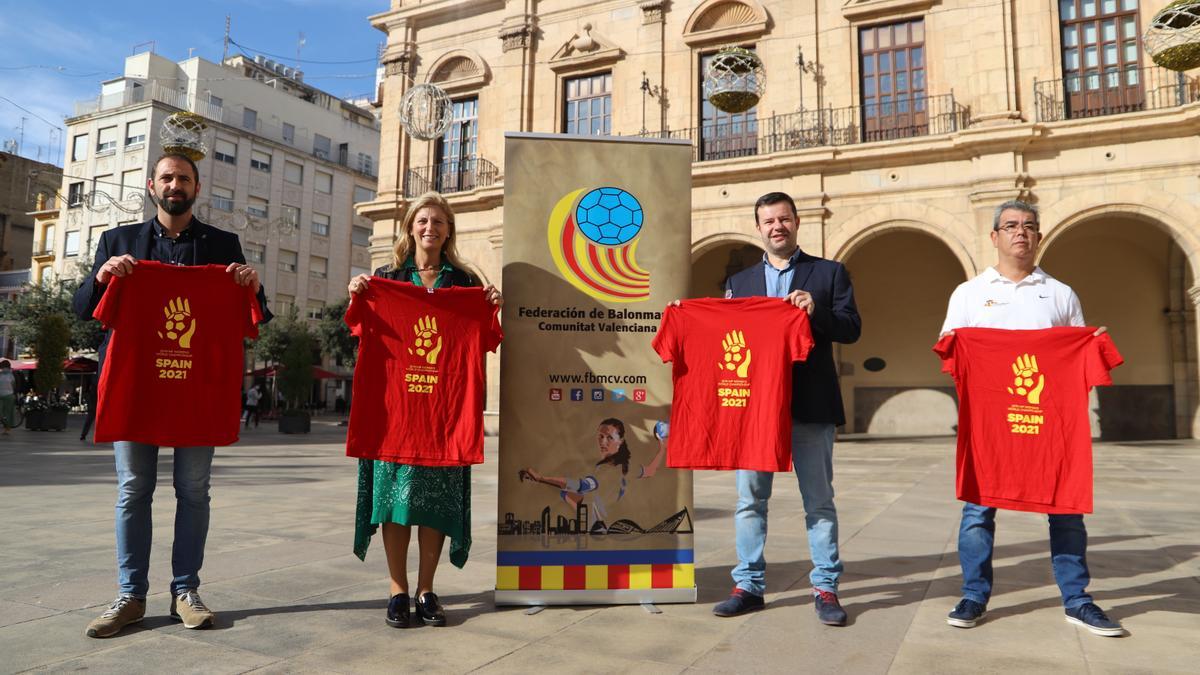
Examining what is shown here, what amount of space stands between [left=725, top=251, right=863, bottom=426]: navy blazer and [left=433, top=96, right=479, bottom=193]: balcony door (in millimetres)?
18329

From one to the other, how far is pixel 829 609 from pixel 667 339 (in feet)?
4.65

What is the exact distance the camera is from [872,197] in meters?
16.5

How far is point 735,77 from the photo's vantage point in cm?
1511

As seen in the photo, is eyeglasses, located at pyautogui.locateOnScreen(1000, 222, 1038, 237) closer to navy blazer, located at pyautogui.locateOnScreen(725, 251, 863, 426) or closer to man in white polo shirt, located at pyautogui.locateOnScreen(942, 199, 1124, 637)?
man in white polo shirt, located at pyautogui.locateOnScreen(942, 199, 1124, 637)

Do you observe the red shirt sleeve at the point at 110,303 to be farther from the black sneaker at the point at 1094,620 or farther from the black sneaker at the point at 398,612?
the black sneaker at the point at 1094,620

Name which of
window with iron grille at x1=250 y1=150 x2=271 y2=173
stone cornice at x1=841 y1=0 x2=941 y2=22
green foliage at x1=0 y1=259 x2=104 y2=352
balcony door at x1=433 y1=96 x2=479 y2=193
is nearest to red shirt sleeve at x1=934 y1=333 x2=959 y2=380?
stone cornice at x1=841 y1=0 x2=941 y2=22

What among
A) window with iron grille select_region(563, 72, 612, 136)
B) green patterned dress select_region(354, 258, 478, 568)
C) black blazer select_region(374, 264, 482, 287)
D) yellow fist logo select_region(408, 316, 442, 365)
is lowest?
green patterned dress select_region(354, 258, 478, 568)

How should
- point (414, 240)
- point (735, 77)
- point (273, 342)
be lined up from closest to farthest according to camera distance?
point (414, 240)
point (735, 77)
point (273, 342)

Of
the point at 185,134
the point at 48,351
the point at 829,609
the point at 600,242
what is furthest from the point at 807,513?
the point at 48,351

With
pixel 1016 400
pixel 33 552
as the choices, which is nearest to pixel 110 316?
pixel 33 552

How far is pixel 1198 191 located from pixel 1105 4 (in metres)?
4.38

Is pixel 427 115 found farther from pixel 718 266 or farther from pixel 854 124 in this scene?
pixel 854 124

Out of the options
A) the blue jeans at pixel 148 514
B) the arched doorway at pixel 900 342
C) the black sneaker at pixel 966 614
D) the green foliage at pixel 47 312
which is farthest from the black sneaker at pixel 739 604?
the green foliage at pixel 47 312

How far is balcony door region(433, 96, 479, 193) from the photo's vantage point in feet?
70.4
